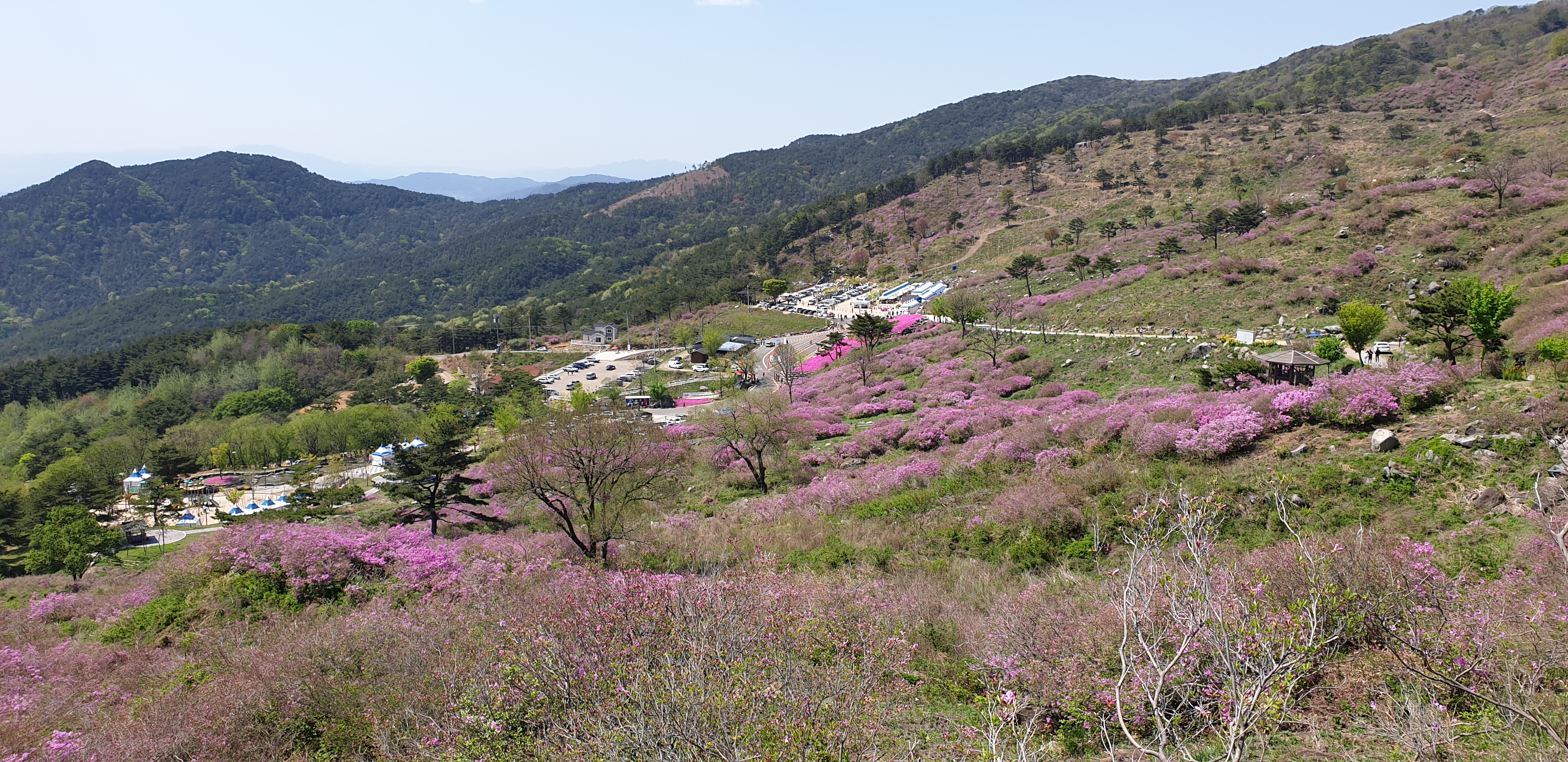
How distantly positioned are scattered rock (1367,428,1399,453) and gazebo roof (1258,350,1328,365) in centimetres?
505

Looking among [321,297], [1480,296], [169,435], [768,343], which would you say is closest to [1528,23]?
[768,343]

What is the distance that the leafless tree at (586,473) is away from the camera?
15.2 metres

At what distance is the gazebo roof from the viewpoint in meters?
16.6

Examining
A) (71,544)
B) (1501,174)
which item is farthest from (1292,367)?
(71,544)

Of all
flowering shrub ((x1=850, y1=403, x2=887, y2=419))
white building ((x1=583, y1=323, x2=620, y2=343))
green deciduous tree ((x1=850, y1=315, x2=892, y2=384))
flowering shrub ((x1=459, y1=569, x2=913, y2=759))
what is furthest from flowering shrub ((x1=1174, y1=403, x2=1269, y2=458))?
white building ((x1=583, y1=323, x2=620, y2=343))

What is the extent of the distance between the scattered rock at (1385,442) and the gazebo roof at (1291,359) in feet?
16.6

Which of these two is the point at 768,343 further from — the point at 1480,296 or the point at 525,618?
the point at 525,618

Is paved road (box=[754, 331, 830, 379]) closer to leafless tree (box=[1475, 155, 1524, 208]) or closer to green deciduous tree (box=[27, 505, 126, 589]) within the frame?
green deciduous tree (box=[27, 505, 126, 589])

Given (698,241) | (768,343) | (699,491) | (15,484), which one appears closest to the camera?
(699,491)

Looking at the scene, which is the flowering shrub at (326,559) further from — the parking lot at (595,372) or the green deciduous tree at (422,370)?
the green deciduous tree at (422,370)

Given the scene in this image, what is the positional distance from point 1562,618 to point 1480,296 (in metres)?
12.5

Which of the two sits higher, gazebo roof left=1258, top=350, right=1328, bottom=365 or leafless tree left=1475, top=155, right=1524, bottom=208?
leafless tree left=1475, top=155, right=1524, bottom=208

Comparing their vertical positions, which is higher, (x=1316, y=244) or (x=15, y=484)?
(x=1316, y=244)

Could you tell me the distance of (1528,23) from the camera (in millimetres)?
112312
